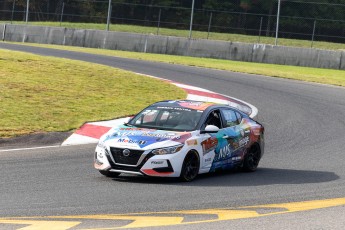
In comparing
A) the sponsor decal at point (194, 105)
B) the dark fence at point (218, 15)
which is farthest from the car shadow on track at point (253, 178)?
the dark fence at point (218, 15)

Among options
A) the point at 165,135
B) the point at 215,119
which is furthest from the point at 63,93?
the point at 165,135

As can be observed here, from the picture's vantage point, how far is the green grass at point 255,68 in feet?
106

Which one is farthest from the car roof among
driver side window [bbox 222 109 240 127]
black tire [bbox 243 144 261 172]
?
black tire [bbox 243 144 261 172]

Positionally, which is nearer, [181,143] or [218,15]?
[181,143]

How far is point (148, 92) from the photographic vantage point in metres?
24.3

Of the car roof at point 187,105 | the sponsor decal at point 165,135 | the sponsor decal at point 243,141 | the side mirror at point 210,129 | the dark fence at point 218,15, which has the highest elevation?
the dark fence at point 218,15

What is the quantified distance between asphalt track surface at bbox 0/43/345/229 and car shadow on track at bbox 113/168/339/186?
0.6 inches

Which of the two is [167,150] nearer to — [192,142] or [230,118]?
[192,142]

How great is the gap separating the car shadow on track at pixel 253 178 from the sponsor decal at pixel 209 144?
444 millimetres

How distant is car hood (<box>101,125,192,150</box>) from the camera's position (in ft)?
43.1

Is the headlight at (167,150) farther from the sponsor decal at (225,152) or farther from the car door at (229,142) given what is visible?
the sponsor decal at (225,152)

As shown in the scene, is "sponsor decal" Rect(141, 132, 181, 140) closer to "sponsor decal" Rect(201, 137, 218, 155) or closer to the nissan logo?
the nissan logo

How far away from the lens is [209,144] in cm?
1403

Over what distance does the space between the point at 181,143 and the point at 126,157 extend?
839mm
